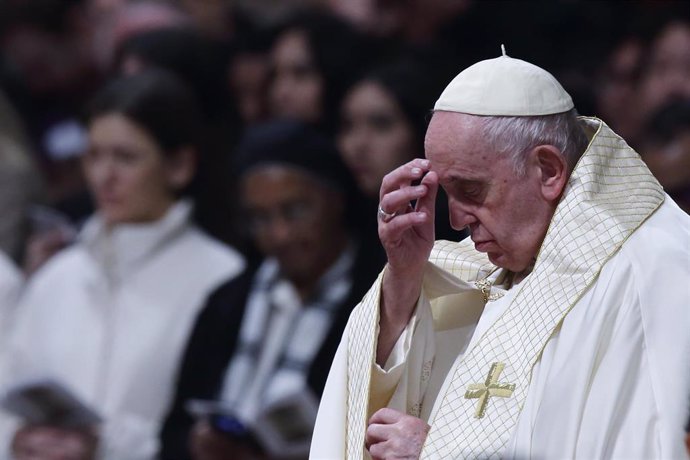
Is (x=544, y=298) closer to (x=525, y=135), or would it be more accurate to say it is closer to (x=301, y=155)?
(x=525, y=135)

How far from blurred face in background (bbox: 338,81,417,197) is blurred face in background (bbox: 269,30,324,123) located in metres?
0.37

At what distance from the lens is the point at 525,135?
331 centimetres

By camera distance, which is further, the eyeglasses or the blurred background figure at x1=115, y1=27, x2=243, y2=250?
the blurred background figure at x1=115, y1=27, x2=243, y2=250

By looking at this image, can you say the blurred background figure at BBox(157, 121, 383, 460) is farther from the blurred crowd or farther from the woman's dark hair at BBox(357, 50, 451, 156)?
the woman's dark hair at BBox(357, 50, 451, 156)

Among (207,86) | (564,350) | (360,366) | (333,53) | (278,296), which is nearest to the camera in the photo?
(564,350)

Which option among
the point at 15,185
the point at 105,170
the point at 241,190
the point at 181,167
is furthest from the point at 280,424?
the point at 15,185

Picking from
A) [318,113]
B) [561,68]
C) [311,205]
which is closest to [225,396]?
[311,205]

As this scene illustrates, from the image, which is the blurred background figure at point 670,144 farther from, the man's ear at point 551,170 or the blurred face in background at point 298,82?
the man's ear at point 551,170

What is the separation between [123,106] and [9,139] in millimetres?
1071

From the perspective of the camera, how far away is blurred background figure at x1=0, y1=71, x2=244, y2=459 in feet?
20.2

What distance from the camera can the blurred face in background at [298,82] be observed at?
6.35 metres

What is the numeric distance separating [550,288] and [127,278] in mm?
3460

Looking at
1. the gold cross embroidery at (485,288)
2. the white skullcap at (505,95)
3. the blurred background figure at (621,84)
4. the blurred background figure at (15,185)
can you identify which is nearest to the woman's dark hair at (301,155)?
the blurred background figure at (621,84)

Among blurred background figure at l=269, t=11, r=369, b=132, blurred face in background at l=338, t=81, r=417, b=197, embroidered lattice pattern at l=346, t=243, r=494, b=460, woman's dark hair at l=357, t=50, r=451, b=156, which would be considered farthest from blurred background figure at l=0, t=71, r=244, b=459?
embroidered lattice pattern at l=346, t=243, r=494, b=460
